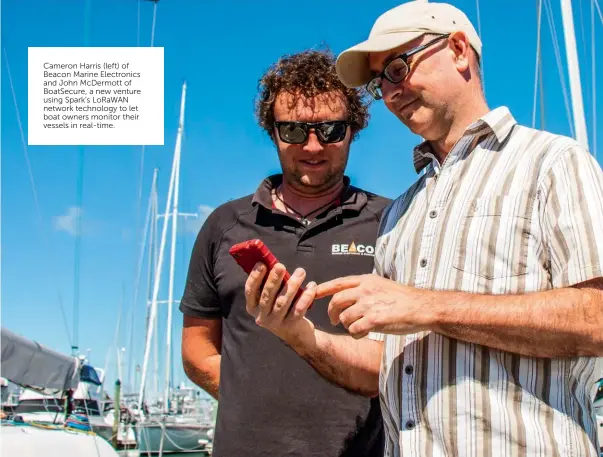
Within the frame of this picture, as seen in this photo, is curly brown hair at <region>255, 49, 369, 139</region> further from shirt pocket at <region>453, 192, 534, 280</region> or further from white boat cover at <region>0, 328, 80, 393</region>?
white boat cover at <region>0, 328, 80, 393</region>

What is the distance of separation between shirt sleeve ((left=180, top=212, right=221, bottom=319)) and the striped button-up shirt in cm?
122

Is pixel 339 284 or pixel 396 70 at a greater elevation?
pixel 396 70

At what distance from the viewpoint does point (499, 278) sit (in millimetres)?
1866

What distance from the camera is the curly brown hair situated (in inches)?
129

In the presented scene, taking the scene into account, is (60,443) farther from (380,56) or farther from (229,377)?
(380,56)

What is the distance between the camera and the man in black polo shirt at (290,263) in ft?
9.16

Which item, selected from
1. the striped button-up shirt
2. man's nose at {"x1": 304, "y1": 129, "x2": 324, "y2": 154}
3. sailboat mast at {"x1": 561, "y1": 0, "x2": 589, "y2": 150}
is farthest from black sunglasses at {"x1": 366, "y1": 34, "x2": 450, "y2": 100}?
sailboat mast at {"x1": 561, "y1": 0, "x2": 589, "y2": 150}

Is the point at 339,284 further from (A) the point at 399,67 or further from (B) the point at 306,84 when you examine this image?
(B) the point at 306,84

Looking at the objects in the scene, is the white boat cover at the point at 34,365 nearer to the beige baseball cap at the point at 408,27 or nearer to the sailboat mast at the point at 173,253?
the sailboat mast at the point at 173,253

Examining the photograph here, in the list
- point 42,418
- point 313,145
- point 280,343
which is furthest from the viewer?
point 42,418

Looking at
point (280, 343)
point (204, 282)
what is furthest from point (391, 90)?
point (204, 282)

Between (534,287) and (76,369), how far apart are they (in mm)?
15563

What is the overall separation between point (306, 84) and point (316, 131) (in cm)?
31

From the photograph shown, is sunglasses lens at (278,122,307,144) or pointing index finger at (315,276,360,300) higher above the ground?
sunglasses lens at (278,122,307,144)
